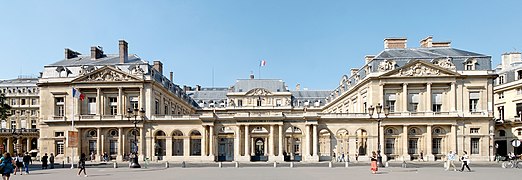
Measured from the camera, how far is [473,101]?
59.3m

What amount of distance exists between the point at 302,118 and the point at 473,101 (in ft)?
65.9

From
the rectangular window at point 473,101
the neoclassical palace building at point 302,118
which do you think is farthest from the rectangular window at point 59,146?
the rectangular window at point 473,101

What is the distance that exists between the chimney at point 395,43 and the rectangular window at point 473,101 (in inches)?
452

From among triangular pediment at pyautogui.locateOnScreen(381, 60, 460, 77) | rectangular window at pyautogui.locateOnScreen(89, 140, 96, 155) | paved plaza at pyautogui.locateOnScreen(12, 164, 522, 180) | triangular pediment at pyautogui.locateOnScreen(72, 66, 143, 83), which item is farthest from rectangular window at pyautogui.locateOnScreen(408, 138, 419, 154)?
rectangular window at pyautogui.locateOnScreen(89, 140, 96, 155)

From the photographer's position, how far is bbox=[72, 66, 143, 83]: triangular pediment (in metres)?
60.5

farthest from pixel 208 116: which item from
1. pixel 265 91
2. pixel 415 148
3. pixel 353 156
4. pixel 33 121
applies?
pixel 33 121

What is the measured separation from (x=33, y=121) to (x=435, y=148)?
69.0 m

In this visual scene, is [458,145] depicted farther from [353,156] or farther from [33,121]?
[33,121]

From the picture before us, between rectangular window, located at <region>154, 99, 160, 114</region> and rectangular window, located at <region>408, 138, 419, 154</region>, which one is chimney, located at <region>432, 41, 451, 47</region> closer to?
rectangular window, located at <region>408, 138, 419, 154</region>

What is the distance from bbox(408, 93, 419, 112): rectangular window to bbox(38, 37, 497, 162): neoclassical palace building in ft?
0.38

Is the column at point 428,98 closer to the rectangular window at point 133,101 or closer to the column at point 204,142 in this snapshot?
the column at point 204,142

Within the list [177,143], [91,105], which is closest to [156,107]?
[177,143]

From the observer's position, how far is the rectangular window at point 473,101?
59062mm

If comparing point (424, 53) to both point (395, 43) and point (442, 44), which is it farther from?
point (395, 43)
